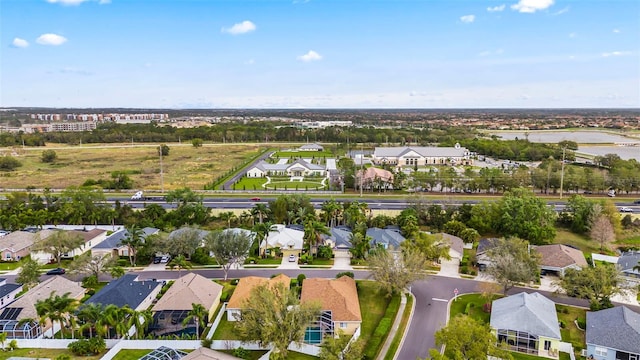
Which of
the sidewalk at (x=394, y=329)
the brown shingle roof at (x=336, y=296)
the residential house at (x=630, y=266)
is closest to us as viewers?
the sidewalk at (x=394, y=329)

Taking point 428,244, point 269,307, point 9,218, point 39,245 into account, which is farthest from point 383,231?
point 9,218

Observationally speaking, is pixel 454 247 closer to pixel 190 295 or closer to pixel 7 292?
pixel 190 295

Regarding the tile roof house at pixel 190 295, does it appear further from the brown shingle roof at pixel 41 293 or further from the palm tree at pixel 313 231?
the palm tree at pixel 313 231

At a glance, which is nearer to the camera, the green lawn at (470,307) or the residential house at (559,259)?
the green lawn at (470,307)

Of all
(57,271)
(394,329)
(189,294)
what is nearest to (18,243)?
(57,271)

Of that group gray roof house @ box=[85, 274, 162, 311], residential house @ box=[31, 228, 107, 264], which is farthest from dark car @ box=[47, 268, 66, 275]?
gray roof house @ box=[85, 274, 162, 311]

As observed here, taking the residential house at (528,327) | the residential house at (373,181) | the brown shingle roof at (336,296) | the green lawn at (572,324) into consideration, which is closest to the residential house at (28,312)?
the brown shingle roof at (336,296)

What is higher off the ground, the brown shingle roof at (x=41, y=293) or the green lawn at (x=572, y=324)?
the brown shingle roof at (x=41, y=293)
